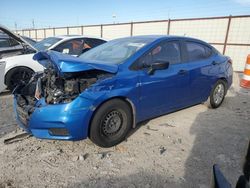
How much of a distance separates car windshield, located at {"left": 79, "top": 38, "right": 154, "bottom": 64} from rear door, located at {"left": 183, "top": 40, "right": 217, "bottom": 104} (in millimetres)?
919

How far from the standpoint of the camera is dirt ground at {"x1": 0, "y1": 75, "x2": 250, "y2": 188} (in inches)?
110

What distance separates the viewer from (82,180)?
2.78 metres

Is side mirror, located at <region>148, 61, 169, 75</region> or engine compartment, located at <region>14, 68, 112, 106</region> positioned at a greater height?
side mirror, located at <region>148, 61, 169, 75</region>

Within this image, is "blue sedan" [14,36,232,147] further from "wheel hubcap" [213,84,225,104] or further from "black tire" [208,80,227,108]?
"wheel hubcap" [213,84,225,104]

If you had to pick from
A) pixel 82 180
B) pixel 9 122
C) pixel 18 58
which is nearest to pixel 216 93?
pixel 82 180

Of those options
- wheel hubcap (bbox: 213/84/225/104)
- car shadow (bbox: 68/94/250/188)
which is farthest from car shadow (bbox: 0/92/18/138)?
wheel hubcap (bbox: 213/84/225/104)

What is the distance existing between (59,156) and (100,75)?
125cm

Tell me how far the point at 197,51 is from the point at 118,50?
167cm

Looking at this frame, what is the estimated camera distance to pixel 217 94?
17.4 feet

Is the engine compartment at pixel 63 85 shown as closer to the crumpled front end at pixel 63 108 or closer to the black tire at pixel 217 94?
the crumpled front end at pixel 63 108

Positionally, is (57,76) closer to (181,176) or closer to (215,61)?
(181,176)

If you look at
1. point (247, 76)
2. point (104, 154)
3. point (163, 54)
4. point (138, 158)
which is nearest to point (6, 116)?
point (104, 154)

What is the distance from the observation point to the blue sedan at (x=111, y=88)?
3025 mm

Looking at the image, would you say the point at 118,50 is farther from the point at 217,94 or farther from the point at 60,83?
the point at 217,94
